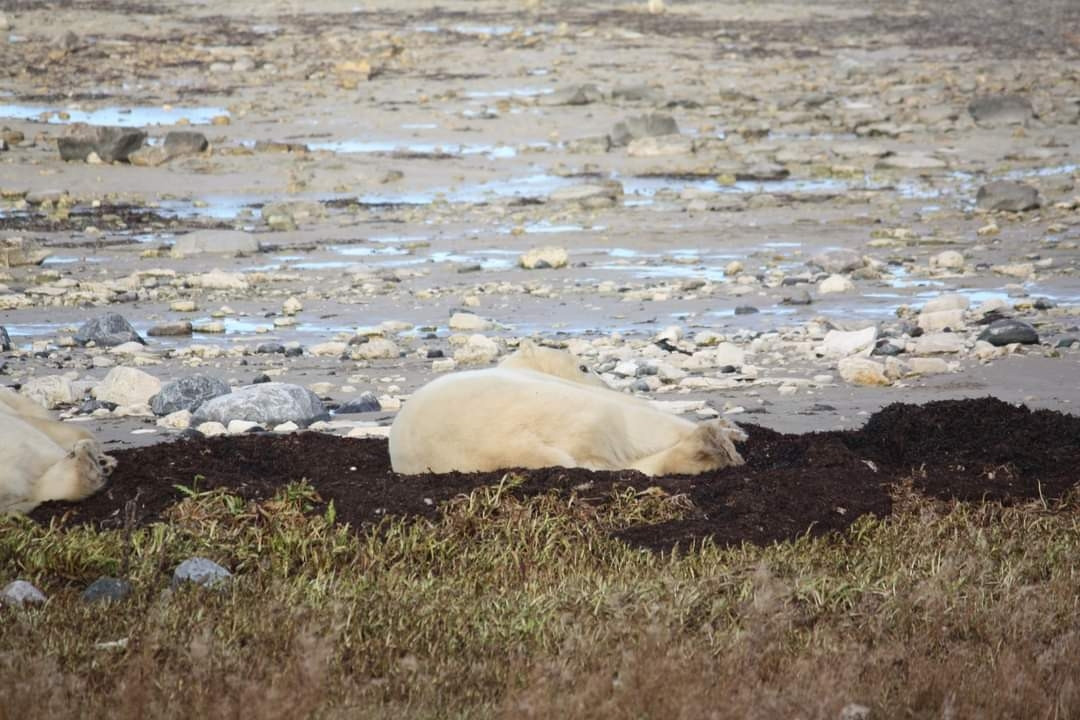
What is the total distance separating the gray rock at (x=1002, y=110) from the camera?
84.1ft

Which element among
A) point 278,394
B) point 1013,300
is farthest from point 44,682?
point 1013,300

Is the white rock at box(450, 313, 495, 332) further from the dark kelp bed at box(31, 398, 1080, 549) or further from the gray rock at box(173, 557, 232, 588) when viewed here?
the gray rock at box(173, 557, 232, 588)

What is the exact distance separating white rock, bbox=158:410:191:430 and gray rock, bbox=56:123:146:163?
13478 millimetres

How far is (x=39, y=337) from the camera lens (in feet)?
39.7

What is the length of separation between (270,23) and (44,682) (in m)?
37.1

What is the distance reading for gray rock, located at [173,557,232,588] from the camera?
552 centimetres

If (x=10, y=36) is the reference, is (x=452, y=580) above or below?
above

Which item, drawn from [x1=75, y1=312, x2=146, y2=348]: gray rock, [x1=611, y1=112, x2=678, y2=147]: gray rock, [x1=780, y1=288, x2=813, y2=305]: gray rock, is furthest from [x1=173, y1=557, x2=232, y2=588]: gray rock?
[x1=611, y1=112, x2=678, y2=147]: gray rock

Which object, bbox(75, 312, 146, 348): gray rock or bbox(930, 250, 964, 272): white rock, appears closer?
bbox(75, 312, 146, 348): gray rock

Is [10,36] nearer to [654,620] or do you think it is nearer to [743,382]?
[743,382]

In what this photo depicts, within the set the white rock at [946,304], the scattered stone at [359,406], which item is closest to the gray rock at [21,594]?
the scattered stone at [359,406]

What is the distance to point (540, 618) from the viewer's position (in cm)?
523

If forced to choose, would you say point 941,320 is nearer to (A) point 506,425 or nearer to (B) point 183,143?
(A) point 506,425

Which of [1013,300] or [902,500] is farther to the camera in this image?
[1013,300]
